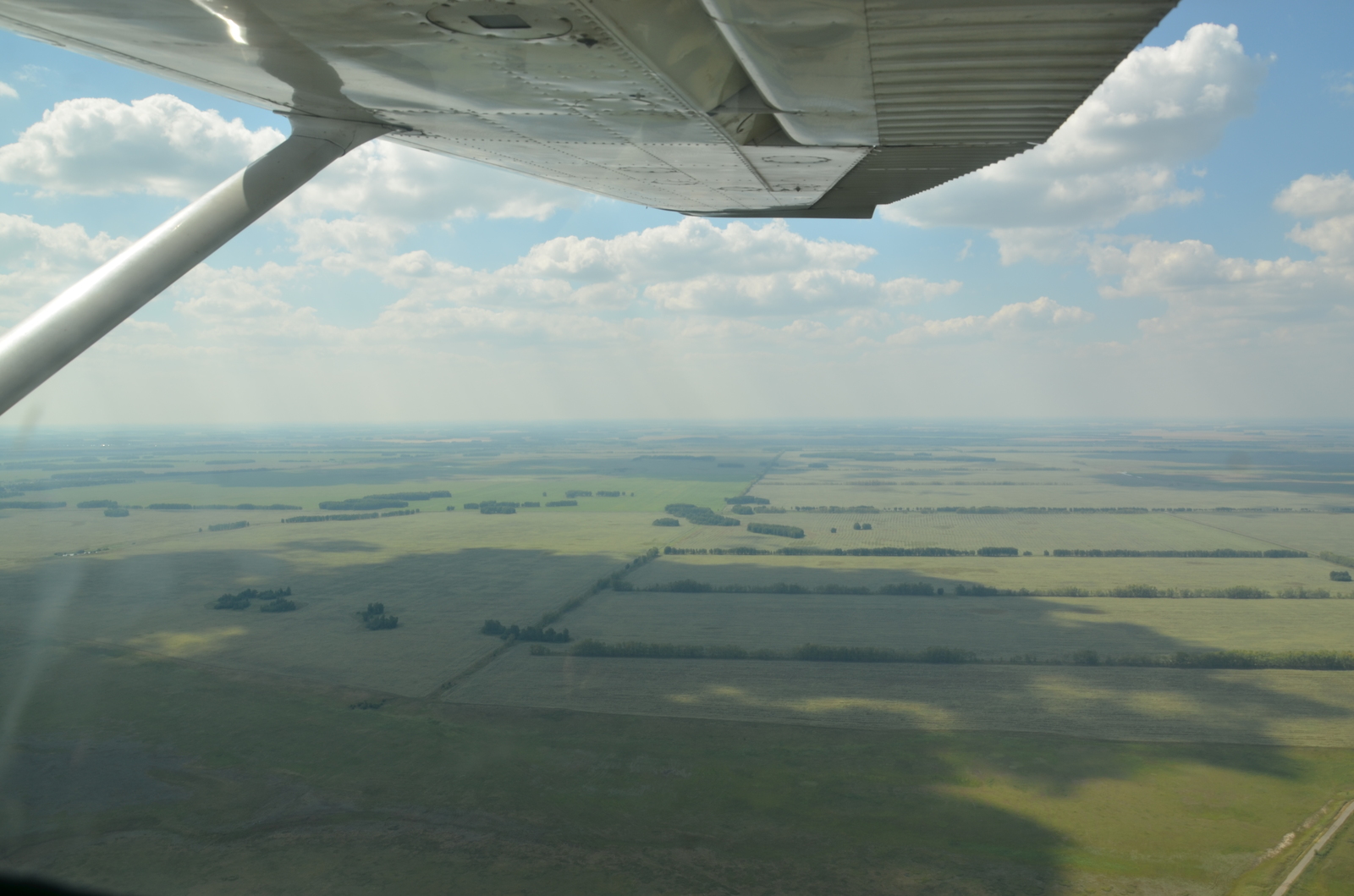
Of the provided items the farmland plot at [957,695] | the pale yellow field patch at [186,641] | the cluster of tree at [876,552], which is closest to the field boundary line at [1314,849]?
the farmland plot at [957,695]

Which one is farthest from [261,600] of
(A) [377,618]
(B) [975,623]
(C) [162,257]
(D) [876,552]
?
(C) [162,257]

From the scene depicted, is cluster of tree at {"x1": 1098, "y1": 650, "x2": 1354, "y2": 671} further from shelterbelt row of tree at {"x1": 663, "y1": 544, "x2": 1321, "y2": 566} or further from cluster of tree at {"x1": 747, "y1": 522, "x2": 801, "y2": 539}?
cluster of tree at {"x1": 747, "y1": 522, "x2": 801, "y2": 539}

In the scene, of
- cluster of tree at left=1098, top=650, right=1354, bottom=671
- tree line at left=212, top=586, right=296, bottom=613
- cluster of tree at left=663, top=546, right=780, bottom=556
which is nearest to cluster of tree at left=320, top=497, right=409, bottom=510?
tree line at left=212, top=586, right=296, bottom=613

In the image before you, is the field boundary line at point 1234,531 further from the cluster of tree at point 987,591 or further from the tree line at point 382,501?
the tree line at point 382,501

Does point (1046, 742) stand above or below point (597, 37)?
below

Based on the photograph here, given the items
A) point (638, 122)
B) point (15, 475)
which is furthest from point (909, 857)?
point (15, 475)

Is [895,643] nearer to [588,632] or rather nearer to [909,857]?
[588,632]

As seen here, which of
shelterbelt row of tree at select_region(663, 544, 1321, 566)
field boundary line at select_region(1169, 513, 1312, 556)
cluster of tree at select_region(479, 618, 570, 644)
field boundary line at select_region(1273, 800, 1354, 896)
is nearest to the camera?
field boundary line at select_region(1273, 800, 1354, 896)
